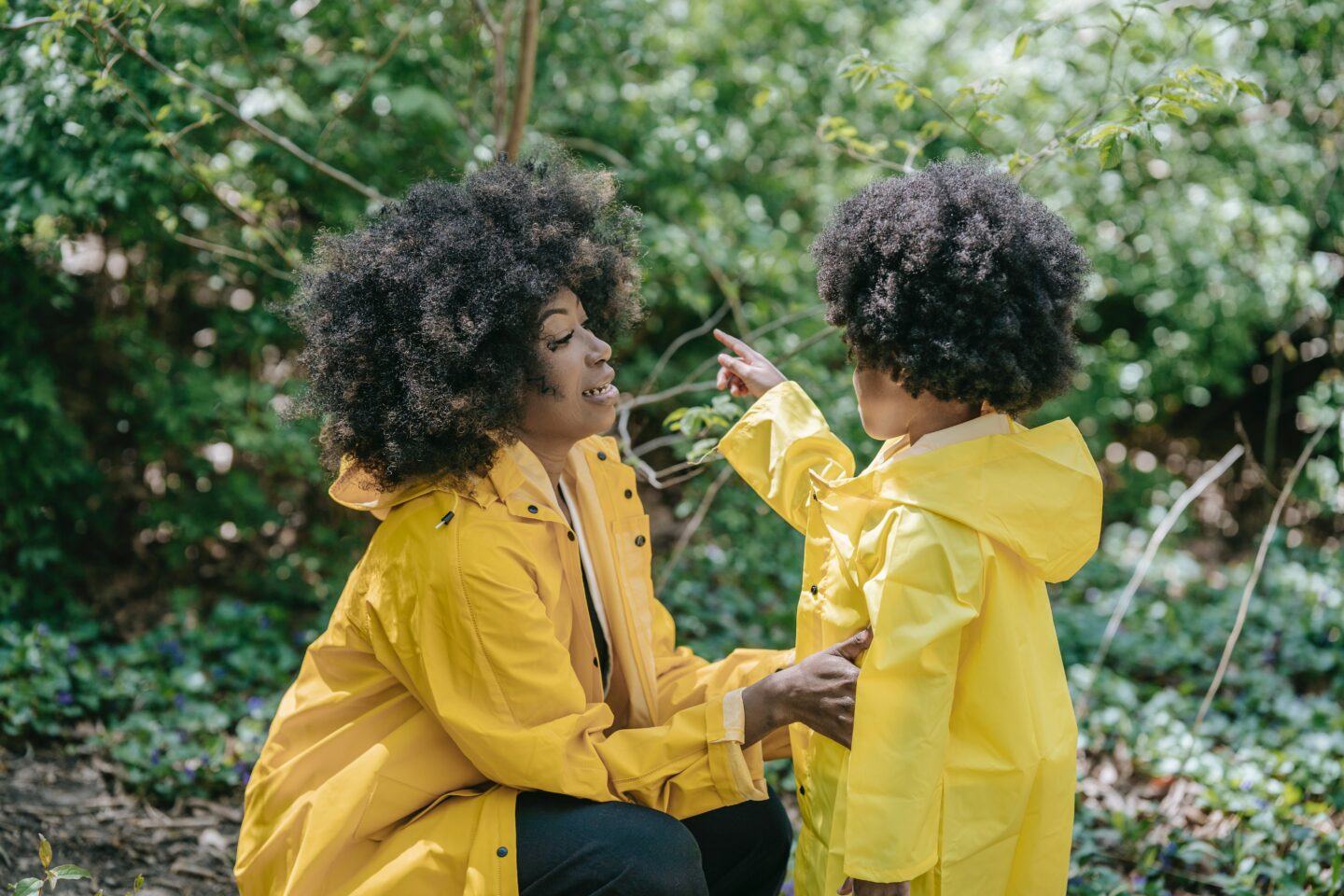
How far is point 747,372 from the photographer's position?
225cm

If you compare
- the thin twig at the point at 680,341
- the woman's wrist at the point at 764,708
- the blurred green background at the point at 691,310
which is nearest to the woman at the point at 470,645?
the woman's wrist at the point at 764,708

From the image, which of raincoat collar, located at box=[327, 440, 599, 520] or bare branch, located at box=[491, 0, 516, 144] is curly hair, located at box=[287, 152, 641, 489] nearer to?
raincoat collar, located at box=[327, 440, 599, 520]

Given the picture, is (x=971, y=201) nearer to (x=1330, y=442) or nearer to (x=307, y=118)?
(x=307, y=118)

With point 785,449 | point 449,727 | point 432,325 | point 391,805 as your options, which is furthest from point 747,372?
point 391,805

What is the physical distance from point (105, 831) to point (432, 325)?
1.80 m

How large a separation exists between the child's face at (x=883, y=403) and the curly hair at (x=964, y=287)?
42 millimetres

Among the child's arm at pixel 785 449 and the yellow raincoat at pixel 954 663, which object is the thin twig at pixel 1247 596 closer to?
the yellow raincoat at pixel 954 663

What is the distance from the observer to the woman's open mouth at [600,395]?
6.82 ft

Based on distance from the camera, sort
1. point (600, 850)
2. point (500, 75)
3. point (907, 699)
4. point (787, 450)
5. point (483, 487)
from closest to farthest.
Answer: point (907, 699), point (600, 850), point (483, 487), point (787, 450), point (500, 75)

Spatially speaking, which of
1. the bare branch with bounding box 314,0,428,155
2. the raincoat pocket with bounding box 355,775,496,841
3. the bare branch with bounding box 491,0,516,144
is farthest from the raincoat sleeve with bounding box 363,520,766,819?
the bare branch with bounding box 491,0,516,144

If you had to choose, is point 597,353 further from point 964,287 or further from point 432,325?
point 964,287

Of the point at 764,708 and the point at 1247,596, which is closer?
the point at 764,708

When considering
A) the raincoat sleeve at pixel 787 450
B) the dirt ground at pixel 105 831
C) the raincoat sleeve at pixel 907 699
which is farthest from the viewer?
the dirt ground at pixel 105 831

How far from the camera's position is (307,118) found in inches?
136
